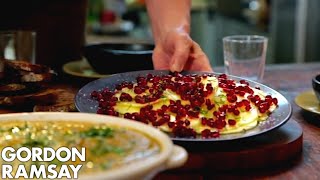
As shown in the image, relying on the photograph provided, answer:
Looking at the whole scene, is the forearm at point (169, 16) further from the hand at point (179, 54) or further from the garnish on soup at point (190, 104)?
the garnish on soup at point (190, 104)

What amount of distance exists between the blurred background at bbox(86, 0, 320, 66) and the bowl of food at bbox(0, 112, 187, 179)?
2687mm

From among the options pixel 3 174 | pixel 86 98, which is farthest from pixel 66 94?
pixel 3 174

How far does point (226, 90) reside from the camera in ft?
3.88

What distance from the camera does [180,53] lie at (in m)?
1.47

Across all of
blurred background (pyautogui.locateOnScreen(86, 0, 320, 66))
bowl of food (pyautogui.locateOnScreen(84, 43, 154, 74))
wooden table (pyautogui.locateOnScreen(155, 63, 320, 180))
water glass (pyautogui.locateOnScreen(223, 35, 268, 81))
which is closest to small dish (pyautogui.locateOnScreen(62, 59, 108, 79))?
bowl of food (pyautogui.locateOnScreen(84, 43, 154, 74))

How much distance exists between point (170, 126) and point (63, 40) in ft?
3.64

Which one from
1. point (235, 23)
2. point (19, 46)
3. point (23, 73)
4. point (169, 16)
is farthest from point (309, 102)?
point (235, 23)

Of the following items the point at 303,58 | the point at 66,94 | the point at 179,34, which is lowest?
the point at 303,58

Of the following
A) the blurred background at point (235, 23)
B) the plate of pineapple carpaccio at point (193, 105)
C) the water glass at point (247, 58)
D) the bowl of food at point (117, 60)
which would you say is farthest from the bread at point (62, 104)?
the blurred background at point (235, 23)

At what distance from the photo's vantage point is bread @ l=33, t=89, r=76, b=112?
123cm

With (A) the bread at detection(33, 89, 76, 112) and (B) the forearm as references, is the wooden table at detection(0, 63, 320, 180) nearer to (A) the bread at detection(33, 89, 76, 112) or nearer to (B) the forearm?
(A) the bread at detection(33, 89, 76, 112)

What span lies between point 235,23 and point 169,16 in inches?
124

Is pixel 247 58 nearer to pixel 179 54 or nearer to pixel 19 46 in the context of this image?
pixel 179 54

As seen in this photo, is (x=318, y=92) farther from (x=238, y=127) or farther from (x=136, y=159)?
(x=136, y=159)
